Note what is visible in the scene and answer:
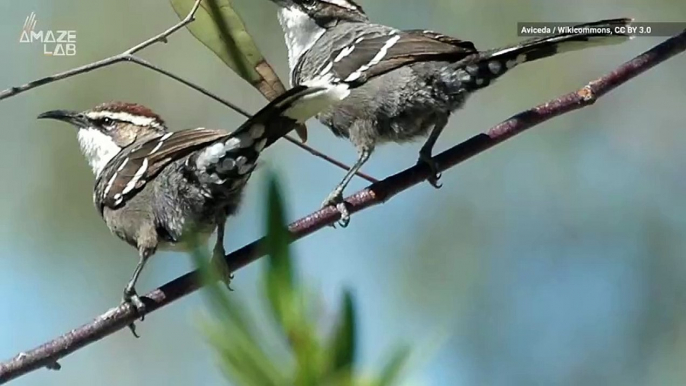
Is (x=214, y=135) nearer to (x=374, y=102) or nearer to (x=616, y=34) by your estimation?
(x=374, y=102)

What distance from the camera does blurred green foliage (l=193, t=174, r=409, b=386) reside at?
425mm

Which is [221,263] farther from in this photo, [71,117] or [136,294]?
[71,117]

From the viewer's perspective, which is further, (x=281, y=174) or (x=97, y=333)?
(x=97, y=333)

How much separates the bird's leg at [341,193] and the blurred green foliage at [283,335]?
4.37 feet

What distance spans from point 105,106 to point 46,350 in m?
2.19

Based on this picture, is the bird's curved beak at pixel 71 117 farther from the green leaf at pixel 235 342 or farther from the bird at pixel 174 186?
the green leaf at pixel 235 342

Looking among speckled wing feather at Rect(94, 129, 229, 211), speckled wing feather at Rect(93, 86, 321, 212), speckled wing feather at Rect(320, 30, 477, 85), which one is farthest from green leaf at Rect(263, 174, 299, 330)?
speckled wing feather at Rect(320, 30, 477, 85)

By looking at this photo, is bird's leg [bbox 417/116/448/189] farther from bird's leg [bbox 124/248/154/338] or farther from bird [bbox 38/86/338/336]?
bird's leg [bbox 124/248/154/338]

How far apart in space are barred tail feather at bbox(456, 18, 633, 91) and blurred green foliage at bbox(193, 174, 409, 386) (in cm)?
185

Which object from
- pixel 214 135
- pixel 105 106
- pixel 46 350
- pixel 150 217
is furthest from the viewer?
pixel 105 106

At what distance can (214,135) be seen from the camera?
2574 mm

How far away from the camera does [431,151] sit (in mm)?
2625

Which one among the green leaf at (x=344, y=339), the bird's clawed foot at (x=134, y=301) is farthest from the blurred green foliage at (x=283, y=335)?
the bird's clawed foot at (x=134, y=301)

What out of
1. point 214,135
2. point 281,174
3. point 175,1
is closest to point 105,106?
point 214,135
